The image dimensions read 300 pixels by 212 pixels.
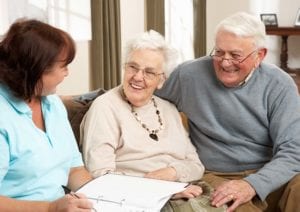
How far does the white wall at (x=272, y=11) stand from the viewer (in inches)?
266

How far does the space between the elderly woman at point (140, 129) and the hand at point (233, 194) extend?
215 millimetres

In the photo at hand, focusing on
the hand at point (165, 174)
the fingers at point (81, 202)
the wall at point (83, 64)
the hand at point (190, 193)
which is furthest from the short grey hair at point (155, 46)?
the wall at point (83, 64)

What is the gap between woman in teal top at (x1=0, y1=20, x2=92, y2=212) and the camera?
1.33 meters

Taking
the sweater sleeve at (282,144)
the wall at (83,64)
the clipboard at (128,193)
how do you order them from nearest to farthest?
the clipboard at (128,193), the sweater sleeve at (282,144), the wall at (83,64)

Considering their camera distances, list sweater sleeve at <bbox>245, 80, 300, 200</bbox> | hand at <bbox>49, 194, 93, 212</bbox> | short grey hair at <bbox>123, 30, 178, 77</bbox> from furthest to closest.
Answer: short grey hair at <bbox>123, 30, 178, 77</bbox> → sweater sleeve at <bbox>245, 80, 300, 200</bbox> → hand at <bbox>49, 194, 93, 212</bbox>

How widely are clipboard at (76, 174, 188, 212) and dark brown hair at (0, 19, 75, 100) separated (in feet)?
1.19

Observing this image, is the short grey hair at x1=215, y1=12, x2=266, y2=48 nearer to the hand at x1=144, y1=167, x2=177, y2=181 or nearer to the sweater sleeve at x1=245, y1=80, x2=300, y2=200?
the sweater sleeve at x1=245, y1=80, x2=300, y2=200

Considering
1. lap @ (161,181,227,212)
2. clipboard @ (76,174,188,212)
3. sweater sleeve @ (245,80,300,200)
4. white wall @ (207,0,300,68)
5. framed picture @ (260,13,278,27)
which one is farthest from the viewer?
white wall @ (207,0,300,68)

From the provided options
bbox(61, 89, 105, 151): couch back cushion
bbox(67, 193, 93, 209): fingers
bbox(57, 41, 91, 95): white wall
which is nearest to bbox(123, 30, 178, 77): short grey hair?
bbox(61, 89, 105, 151): couch back cushion

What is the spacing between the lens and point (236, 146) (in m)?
2.02

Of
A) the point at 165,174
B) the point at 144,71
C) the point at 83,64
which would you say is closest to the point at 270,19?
the point at 83,64

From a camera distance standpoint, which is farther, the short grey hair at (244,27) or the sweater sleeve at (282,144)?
the short grey hair at (244,27)

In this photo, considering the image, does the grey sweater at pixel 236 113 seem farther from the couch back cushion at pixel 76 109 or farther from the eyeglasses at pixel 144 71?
the couch back cushion at pixel 76 109

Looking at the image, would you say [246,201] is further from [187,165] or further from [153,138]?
[153,138]
